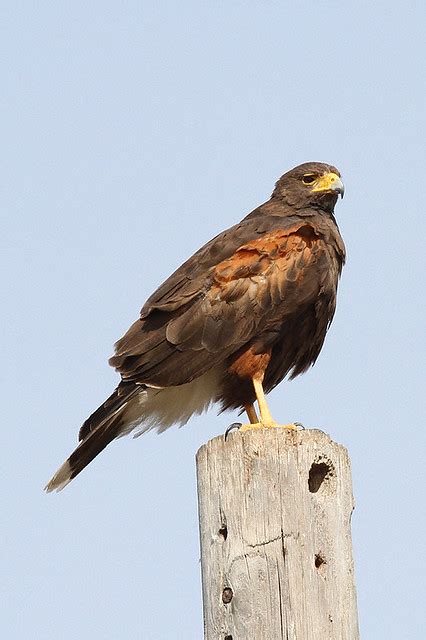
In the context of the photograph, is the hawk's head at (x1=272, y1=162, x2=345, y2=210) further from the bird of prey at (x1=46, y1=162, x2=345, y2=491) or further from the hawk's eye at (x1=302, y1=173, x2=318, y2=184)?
the bird of prey at (x1=46, y1=162, x2=345, y2=491)

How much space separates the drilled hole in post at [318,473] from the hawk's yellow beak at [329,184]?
12.7ft

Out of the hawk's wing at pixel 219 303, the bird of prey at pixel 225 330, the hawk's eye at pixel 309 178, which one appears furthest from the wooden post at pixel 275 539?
the hawk's eye at pixel 309 178

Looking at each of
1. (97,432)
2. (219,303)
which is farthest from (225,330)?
(97,432)

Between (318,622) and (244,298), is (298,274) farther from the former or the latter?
(318,622)

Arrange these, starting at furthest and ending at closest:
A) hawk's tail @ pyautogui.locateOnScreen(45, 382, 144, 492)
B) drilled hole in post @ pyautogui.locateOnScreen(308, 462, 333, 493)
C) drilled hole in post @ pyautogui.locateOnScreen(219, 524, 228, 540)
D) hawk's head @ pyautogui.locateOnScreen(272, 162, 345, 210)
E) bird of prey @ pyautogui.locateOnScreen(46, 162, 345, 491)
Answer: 1. hawk's head @ pyautogui.locateOnScreen(272, 162, 345, 210)
2. bird of prey @ pyautogui.locateOnScreen(46, 162, 345, 491)
3. hawk's tail @ pyautogui.locateOnScreen(45, 382, 144, 492)
4. drilled hole in post @ pyautogui.locateOnScreen(308, 462, 333, 493)
5. drilled hole in post @ pyautogui.locateOnScreen(219, 524, 228, 540)

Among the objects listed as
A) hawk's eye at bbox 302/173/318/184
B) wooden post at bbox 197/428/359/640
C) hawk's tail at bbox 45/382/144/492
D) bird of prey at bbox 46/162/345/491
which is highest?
hawk's eye at bbox 302/173/318/184

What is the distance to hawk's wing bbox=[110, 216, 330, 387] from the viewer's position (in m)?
7.00

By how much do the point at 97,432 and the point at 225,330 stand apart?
1.08m

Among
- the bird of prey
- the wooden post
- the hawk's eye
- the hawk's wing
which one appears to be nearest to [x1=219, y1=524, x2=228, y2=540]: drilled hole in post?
the wooden post

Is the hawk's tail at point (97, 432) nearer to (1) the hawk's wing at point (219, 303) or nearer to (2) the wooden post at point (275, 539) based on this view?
(1) the hawk's wing at point (219, 303)

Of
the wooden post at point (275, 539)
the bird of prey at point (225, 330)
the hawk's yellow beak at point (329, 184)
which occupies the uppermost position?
the hawk's yellow beak at point (329, 184)

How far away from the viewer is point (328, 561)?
14.1 ft

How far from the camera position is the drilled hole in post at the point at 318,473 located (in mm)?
4520

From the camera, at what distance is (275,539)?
4.27 meters
